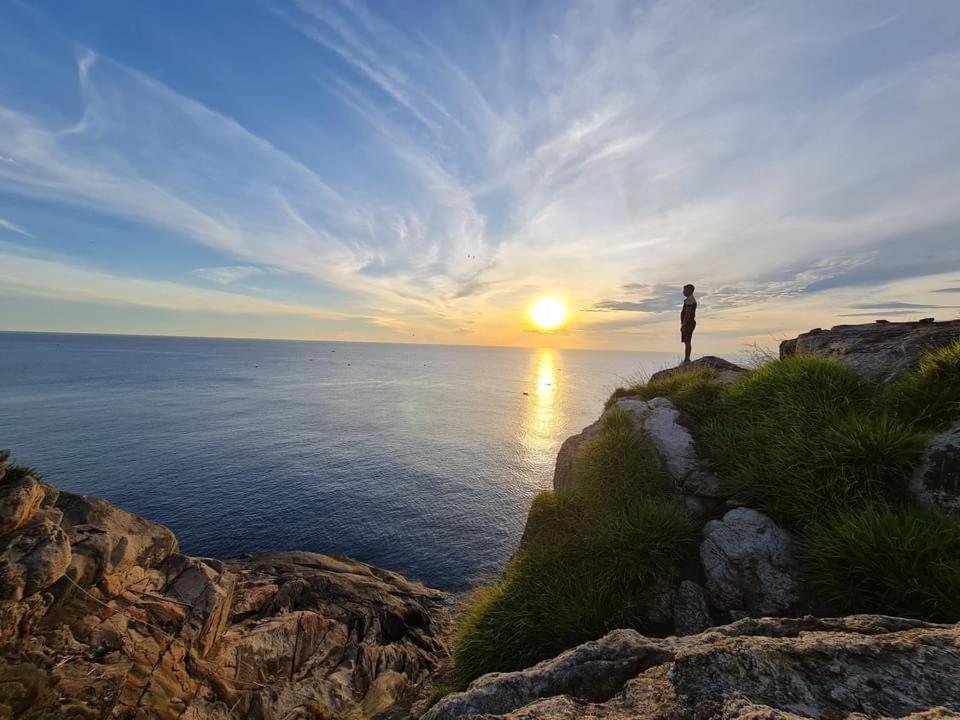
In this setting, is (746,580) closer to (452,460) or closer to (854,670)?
(854,670)

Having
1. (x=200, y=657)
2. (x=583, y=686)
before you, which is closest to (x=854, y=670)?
(x=583, y=686)

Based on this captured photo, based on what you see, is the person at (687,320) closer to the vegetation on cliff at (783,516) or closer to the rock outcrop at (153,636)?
the vegetation on cliff at (783,516)

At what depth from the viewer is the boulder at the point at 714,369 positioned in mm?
15342

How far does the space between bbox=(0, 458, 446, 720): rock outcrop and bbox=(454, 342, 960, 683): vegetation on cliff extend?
854 centimetres

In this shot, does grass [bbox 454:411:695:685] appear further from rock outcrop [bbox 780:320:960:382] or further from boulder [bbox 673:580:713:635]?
rock outcrop [bbox 780:320:960:382]

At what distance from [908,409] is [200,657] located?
22504 millimetres

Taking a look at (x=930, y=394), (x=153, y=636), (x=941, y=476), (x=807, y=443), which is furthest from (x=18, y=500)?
(x=930, y=394)

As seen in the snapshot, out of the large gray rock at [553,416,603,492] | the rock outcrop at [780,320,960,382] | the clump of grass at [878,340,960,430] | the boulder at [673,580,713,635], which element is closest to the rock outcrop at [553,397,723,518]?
the boulder at [673,580,713,635]

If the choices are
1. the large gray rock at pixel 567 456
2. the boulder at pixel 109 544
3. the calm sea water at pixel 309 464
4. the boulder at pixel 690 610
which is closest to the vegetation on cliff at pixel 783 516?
the boulder at pixel 690 610

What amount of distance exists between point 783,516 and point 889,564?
217 cm

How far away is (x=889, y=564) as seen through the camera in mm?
6074

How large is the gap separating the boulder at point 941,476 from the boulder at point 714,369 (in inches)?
265

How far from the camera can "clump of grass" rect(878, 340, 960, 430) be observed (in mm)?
8211

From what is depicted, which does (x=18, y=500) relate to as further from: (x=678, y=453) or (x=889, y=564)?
(x=889, y=564)
